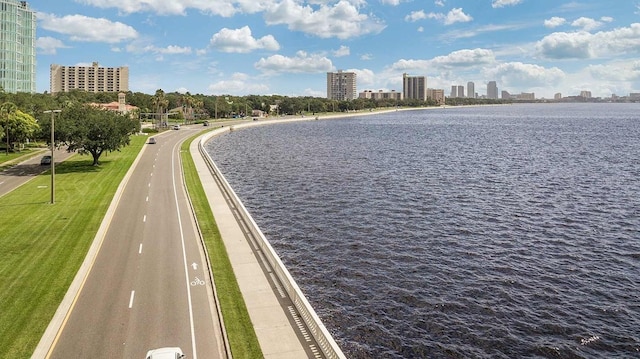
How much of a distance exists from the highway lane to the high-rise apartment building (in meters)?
144

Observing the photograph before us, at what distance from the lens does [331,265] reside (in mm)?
33656

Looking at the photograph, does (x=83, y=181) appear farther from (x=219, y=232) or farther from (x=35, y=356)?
(x=35, y=356)

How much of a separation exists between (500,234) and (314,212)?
1669 centimetres

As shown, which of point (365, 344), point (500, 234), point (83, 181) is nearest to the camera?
point (365, 344)

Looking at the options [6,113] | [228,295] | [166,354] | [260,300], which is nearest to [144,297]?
[228,295]

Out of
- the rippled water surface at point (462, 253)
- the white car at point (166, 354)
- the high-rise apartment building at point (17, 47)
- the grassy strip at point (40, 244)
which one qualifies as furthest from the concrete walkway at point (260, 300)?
the high-rise apartment building at point (17, 47)

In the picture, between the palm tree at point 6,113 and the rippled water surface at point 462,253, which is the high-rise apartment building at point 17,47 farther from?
the rippled water surface at point 462,253

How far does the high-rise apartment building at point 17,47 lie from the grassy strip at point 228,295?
14467cm

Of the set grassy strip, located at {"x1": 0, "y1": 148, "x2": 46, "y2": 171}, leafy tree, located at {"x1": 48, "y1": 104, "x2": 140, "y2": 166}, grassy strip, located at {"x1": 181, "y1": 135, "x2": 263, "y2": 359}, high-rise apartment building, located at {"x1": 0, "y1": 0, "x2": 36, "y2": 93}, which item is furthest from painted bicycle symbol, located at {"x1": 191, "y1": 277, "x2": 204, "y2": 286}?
high-rise apartment building, located at {"x1": 0, "y1": 0, "x2": 36, "y2": 93}

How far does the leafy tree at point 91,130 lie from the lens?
217 feet

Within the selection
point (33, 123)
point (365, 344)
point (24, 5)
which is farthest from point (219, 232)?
point (24, 5)

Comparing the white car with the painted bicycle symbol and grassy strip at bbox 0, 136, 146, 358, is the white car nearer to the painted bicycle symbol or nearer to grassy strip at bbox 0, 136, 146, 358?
grassy strip at bbox 0, 136, 146, 358

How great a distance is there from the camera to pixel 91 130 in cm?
6694

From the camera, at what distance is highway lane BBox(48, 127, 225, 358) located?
2009cm
